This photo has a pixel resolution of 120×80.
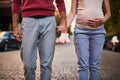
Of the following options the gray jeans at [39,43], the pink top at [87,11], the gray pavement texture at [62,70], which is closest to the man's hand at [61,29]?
the gray jeans at [39,43]

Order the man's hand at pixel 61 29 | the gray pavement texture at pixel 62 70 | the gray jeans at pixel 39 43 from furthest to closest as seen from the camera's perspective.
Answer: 1. the gray pavement texture at pixel 62 70
2. the man's hand at pixel 61 29
3. the gray jeans at pixel 39 43

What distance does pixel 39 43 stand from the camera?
5512 mm

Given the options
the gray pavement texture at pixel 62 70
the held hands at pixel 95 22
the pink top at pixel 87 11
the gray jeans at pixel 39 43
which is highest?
the pink top at pixel 87 11

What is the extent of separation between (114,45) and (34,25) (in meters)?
25.1

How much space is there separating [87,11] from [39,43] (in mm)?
858

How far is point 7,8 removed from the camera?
5634cm

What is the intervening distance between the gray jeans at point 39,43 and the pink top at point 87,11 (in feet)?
1.90

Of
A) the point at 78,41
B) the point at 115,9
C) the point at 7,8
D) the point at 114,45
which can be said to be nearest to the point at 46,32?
the point at 78,41

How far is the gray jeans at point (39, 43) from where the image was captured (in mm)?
5434

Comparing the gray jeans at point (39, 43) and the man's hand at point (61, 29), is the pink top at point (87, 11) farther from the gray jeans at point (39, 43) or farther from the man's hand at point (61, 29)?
the gray jeans at point (39, 43)

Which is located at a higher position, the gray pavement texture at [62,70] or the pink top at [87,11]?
the pink top at [87,11]

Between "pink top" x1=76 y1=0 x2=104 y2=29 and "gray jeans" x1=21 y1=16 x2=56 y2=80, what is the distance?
58 centimetres

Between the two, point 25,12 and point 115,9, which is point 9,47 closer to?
point 115,9

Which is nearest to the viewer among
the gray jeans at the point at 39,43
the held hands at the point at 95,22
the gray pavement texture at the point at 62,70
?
the gray jeans at the point at 39,43
